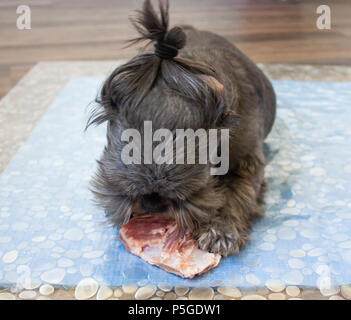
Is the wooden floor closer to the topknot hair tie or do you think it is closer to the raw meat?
the raw meat

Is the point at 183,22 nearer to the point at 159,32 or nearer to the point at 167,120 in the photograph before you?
the point at 159,32

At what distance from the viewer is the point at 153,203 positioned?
5.13ft

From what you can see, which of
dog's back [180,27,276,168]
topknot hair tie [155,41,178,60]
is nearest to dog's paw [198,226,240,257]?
dog's back [180,27,276,168]

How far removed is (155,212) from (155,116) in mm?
369

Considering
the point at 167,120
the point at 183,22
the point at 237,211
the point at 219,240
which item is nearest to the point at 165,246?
the point at 219,240

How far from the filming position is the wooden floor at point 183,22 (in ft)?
13.9

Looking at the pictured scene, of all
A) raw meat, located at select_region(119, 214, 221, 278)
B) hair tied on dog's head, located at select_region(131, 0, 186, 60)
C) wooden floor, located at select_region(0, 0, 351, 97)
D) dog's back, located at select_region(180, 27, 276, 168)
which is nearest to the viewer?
hair tied on dog's head, located at select_region(131, 0, 186, 60)

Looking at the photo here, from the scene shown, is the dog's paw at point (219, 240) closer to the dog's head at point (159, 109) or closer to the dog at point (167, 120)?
the dog at point (167, 120)

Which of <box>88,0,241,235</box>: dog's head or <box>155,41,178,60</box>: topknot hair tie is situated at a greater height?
<box>155,41,178,60</box>: topknot hair tie

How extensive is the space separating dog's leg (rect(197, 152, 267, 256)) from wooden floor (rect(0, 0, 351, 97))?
7.53 feet

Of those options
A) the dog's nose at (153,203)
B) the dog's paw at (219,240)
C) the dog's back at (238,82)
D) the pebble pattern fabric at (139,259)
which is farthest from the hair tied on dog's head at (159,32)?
the pebble pattern fabric at (139,259)

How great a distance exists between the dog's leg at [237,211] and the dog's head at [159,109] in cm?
24

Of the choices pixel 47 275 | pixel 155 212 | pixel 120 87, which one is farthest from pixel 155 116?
pixel 47 275

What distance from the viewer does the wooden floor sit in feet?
13.9
